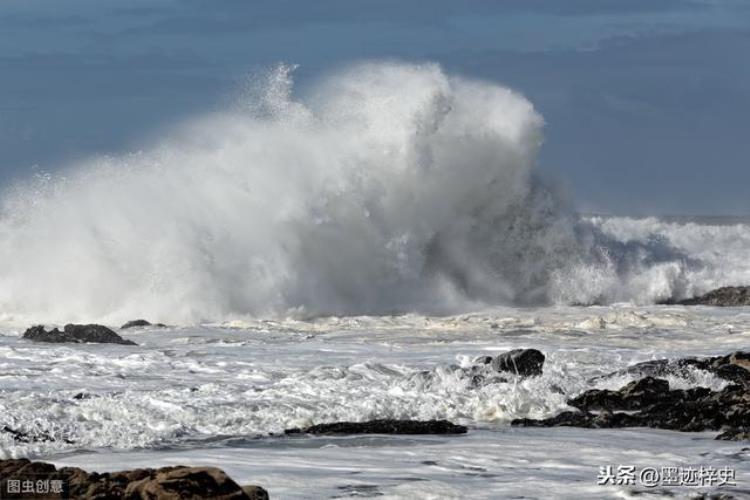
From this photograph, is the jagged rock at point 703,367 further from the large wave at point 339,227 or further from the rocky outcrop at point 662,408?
the large wave at point 339,227

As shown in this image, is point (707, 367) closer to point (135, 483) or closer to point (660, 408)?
point (660, 408)

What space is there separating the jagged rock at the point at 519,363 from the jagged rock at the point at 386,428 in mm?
2515

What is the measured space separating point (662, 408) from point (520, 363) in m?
1.92

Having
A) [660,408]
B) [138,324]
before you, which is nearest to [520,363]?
[660,408]

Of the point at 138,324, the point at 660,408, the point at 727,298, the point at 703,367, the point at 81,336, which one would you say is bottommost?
the point at 660,408

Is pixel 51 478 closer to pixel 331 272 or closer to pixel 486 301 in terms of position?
pixel 331 272

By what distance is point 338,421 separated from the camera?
37.8 ft

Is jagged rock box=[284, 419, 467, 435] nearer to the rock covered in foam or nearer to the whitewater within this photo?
the whitewater

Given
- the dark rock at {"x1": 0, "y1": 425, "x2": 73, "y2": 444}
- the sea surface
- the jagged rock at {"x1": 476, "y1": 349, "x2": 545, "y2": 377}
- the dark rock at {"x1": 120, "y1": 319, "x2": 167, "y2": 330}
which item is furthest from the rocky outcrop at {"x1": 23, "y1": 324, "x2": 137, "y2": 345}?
the dark rock at {"x1": 0, "y1": 425, "x2": 73, "y2": 444}

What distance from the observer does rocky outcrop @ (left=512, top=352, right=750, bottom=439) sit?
1135 centimetres

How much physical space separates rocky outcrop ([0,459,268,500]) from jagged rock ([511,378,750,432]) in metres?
5.17

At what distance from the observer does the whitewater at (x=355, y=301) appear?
1005 cm

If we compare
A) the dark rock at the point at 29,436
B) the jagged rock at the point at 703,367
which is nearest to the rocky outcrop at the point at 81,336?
the jagged rock at the point at 703,367

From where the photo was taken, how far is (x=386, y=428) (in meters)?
11.0
